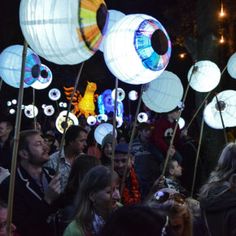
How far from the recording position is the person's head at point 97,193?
10.6ft

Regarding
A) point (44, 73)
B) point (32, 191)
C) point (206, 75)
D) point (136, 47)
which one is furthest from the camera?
point (44, 73)

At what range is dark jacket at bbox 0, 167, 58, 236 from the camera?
3605 mm

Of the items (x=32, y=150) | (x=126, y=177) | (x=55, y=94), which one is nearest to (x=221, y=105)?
(x=126, y=177)

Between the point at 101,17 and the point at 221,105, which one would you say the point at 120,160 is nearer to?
the point at 221,105

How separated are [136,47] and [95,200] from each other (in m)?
1.16

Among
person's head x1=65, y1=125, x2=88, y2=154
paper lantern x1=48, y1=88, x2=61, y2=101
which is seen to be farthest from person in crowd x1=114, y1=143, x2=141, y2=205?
paper lantern x1=48, y1=88, x2=61, y2=101

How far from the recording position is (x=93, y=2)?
112 inches

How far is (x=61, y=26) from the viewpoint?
2.70 metres

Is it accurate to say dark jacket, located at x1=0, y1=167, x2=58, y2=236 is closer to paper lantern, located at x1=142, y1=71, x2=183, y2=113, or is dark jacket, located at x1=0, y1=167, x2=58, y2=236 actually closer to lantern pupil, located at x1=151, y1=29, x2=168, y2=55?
lantern pupil, located at x1=151, y1=29, x2=168, y2=55

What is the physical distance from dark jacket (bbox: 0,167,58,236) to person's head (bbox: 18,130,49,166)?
21 centimetres

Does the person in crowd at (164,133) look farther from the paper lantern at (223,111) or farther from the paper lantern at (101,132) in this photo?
the paper lantern at (101,132)

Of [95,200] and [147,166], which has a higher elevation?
[95,200]

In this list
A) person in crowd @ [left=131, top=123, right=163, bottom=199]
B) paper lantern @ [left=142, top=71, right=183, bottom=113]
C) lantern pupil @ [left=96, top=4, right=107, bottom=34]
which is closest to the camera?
lantern pupil @ [left=96, top=4, right=107, bottom=34]

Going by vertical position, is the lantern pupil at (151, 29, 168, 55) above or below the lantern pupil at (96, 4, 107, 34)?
below
